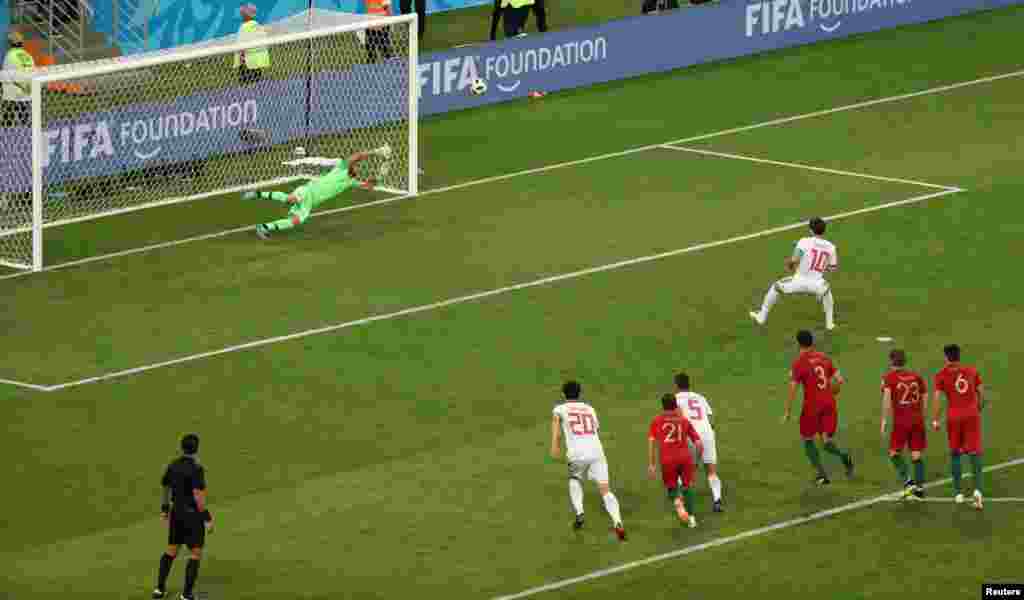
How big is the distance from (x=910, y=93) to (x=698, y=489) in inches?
898

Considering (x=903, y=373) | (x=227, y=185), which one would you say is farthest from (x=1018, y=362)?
(x=227, y=185)

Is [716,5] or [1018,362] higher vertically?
[716,5]

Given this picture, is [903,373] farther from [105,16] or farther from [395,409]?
[105,16]

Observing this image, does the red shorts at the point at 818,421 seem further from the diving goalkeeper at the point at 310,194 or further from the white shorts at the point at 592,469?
the diving goalkeeper at the point at 310,194

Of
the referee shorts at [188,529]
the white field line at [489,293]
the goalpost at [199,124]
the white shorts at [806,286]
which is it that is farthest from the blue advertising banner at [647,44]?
the referee shorts at [188,529]

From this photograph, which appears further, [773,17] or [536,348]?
[773,17]

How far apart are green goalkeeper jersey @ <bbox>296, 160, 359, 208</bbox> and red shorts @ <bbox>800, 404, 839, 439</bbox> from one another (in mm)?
13846

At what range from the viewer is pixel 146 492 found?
28422mm

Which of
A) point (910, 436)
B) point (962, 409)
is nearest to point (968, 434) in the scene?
point (962, 409)

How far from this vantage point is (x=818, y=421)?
2795 centimetres

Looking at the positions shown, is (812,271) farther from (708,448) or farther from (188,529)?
(188,529)

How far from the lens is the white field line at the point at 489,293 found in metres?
33.3

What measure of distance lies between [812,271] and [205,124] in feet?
41.2

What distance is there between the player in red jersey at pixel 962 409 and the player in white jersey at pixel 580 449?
379 centimetres
